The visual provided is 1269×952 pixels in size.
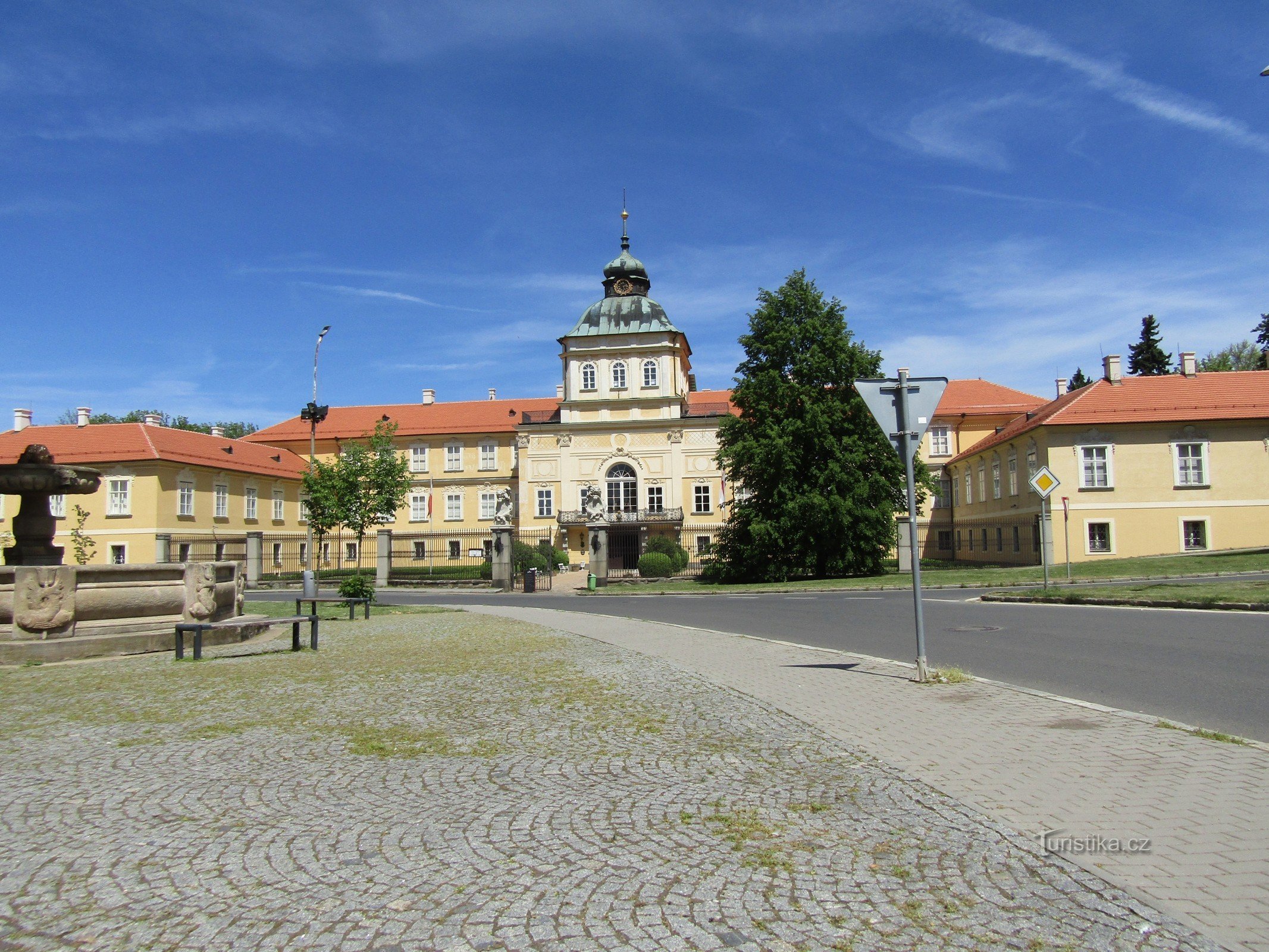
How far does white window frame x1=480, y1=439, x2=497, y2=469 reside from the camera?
6519 cm

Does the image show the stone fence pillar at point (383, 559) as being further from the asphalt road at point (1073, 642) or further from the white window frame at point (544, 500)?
the asphalt road at point (1073, 642)

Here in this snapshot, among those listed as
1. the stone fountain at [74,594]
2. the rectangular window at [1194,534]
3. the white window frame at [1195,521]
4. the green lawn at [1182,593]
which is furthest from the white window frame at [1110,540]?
the stone fountain at [74,594]

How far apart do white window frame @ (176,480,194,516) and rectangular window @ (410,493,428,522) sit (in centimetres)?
1535

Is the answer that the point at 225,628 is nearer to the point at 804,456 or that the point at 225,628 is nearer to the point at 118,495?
the point at 804,456

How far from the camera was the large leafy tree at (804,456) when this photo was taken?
35438 millimetres

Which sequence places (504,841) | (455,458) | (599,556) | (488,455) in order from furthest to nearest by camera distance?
(455,458) → (488,455) → (599,556) → (504,841)

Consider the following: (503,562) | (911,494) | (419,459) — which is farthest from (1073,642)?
(419,459)

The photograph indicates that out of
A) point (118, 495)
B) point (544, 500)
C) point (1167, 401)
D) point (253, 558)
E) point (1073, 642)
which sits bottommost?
point (1073, 642)

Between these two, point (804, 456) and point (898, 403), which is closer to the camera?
point (898, 403)

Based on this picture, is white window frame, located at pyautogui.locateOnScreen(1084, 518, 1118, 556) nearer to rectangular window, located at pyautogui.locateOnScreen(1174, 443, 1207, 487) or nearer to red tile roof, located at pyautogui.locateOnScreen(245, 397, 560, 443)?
rectangular window, located at pyautogui.locateOnScreen(1174, 443, 1207, 487)

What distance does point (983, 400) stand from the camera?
203 ft

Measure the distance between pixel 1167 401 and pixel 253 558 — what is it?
4282cm

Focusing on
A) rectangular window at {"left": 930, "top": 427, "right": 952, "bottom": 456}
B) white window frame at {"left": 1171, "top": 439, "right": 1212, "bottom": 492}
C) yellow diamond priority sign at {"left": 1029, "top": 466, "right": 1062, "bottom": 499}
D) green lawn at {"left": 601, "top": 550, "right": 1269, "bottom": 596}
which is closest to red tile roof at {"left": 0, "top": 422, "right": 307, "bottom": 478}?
green lawn at {"left": 601, "top": 550, "right": 1269, "bottom": 596}

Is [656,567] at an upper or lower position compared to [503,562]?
lower
